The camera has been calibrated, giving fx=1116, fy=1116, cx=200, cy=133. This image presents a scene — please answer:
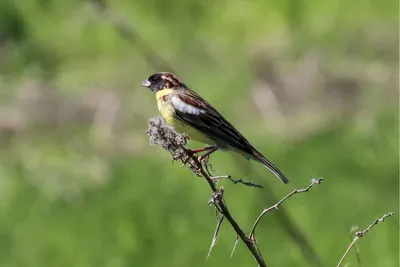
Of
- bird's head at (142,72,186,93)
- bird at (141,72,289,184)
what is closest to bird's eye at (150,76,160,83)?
bird's head at (142,72,186,93)

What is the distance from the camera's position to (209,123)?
8.09 ft

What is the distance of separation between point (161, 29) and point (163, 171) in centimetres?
224

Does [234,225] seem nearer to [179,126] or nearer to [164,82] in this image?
[179,126]

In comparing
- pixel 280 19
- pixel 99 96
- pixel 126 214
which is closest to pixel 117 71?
pixel 99 96

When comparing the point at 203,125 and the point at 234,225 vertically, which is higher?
the point at 203,125

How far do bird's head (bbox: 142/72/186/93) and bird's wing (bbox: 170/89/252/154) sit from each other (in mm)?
109

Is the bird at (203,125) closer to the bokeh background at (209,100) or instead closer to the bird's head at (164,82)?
the bird's head at (164,82)

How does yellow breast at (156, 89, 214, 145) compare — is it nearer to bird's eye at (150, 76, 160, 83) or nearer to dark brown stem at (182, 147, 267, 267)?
bird's eye at (150, 76, 160, 83)

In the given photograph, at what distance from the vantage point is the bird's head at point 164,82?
8.55 ft

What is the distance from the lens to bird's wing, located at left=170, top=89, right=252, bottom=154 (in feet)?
8.07

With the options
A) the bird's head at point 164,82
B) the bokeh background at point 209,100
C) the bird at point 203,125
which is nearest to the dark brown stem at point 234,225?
the bird at point 203,125

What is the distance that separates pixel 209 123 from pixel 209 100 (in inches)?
134

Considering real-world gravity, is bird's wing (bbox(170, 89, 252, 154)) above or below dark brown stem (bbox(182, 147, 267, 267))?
above

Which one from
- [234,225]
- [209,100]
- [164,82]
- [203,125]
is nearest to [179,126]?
[203,125]
